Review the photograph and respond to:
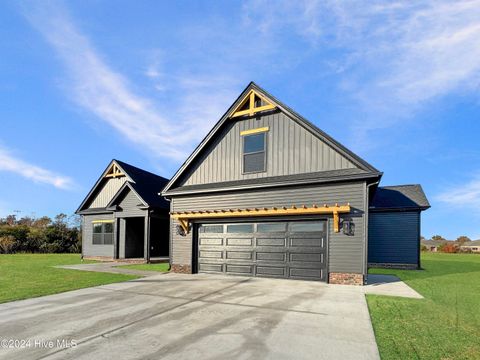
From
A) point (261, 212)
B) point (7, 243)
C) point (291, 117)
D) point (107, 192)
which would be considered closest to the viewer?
point (261, 212)

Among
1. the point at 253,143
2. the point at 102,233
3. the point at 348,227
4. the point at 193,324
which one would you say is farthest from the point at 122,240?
the point at 193,324

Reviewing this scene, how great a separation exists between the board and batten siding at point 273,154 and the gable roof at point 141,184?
260 inches

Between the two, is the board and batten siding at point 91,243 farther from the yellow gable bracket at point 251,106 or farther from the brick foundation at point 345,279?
the brick foundation at point 345,279

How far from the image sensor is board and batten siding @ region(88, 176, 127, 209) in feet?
74.1

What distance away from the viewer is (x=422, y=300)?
7.85m

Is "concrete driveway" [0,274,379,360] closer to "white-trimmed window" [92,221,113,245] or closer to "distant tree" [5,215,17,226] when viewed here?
"white-trimmed window" [92,221,113,245]

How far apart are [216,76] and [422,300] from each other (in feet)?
37.4

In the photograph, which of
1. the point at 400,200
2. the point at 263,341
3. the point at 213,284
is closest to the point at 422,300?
the point at 263,341

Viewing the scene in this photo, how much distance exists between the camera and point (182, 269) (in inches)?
538

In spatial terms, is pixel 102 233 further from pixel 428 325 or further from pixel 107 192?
pixel 428 325

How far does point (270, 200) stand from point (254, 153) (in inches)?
92.2

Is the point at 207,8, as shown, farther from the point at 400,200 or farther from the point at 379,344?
the point at 400,200

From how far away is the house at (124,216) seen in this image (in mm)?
20109

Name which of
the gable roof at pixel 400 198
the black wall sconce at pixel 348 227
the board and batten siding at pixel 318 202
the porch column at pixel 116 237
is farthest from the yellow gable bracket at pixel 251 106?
the porch column at pixel 116 237
